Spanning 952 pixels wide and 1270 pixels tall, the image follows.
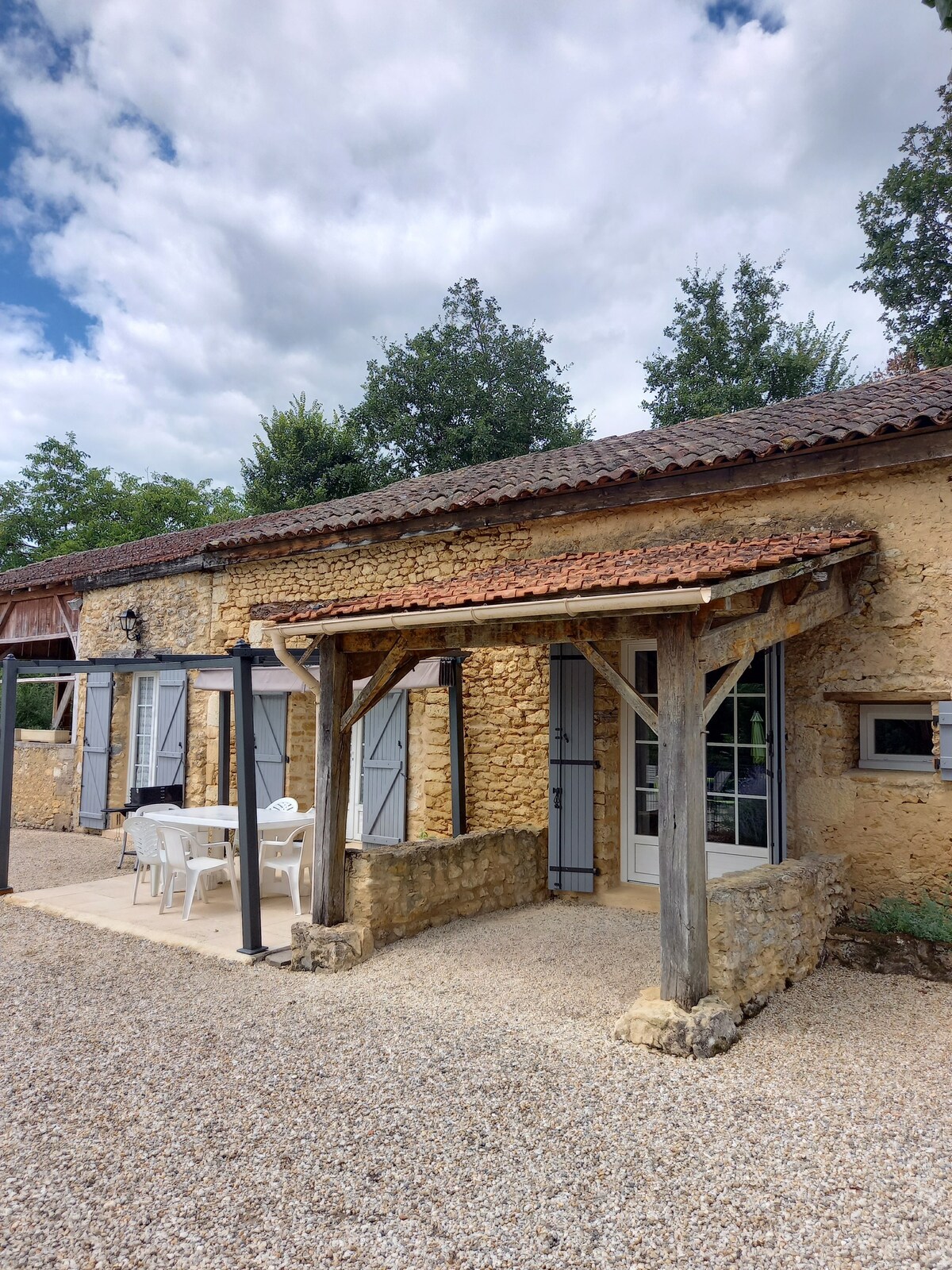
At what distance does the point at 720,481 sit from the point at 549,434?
16.2 meters

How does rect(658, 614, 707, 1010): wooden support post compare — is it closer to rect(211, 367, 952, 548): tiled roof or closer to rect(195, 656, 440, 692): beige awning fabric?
rect(211, 367, 952, 548): tiled roof

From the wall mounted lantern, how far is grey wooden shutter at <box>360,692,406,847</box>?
14.4 ft

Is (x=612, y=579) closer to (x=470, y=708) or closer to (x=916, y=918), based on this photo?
(x=916, y=918)

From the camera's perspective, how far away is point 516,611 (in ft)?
13.8

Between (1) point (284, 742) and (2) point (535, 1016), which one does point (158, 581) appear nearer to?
(1) point (284, 742)

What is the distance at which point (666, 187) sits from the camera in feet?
32.9

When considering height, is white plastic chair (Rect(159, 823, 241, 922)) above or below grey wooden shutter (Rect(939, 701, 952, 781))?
below

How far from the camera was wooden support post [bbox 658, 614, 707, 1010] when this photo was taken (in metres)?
3.83

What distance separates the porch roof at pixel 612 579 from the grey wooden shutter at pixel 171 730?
5.36 metres

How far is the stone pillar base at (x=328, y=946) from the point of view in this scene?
16.2 feet

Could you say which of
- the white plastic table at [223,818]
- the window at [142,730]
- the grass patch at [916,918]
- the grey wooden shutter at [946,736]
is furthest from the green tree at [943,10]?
the window at [142,730]

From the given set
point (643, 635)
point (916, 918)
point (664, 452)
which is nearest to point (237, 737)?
point (643, 635)

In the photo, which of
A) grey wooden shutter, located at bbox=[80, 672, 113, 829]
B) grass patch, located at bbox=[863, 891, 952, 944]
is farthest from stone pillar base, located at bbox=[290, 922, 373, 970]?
grey wooden shutter, located at bbox=[80, 672, 113, 829]

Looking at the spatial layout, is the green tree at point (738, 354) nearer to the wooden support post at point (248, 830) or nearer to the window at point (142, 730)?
the window at point (142, 730)
